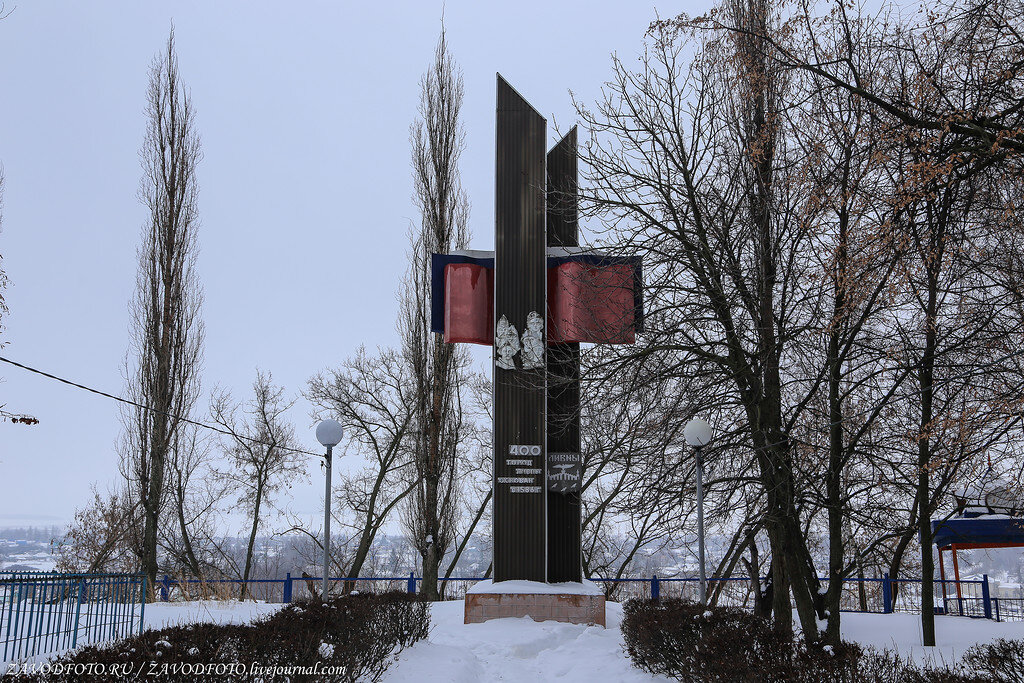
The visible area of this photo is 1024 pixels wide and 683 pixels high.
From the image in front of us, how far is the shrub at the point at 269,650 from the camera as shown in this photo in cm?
462

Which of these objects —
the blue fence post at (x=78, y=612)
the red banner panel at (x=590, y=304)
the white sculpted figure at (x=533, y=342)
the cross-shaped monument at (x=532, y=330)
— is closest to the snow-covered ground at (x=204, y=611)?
the blue fence post at (x=78, y=612)

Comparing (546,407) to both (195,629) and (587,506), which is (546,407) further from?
(587,506)

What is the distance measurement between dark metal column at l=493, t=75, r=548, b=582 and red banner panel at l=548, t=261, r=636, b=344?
1.15 ft

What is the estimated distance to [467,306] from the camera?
12.6m

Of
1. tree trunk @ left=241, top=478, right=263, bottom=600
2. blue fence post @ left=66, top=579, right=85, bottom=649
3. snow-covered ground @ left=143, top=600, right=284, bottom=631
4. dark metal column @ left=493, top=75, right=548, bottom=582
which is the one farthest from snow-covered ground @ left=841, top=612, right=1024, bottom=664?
tree trunk @ left=241, top=478, right=263, bottom=600

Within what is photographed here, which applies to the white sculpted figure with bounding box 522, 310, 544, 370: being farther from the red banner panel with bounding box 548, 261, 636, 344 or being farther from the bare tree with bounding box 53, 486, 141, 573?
the bare tree with bounding box 53, 486, 141, 573

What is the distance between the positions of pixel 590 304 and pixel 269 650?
7435mm

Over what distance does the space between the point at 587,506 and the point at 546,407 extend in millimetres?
9493

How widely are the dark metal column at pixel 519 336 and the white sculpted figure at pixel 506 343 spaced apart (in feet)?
0.08

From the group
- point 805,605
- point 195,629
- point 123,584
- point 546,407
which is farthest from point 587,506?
point 195,629

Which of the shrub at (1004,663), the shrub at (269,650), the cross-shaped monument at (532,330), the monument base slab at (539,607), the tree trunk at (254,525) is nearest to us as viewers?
the shrub at (269,650)

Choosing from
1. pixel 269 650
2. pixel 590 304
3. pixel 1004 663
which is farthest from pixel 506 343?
pixel 1004 663

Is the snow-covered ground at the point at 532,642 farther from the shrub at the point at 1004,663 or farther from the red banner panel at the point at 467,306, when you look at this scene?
the red banner panel at the point at 467,306

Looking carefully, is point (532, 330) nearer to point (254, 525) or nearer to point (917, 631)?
point (917, 631)
